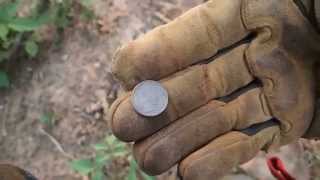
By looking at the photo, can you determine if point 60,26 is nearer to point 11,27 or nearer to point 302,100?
point 11,27

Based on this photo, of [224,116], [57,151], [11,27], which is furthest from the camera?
[57,151]

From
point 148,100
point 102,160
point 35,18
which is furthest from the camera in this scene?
point 35,18

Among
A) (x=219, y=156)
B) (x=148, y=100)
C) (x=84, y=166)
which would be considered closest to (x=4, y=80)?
(x=84, y=166)

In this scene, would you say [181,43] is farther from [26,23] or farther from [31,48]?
[31,48]

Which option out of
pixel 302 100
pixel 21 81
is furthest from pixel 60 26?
pixel 302 100

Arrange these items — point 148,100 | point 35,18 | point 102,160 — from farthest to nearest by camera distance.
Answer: point 35,18 → point 102,160 → point 148,100

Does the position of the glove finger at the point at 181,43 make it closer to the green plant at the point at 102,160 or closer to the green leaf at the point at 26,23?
the green plant at the point at 102,160

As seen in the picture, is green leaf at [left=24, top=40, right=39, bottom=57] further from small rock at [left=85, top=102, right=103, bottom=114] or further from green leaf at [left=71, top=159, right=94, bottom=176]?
green leaf at [left=71, top=159, right=94, bottom=176]
